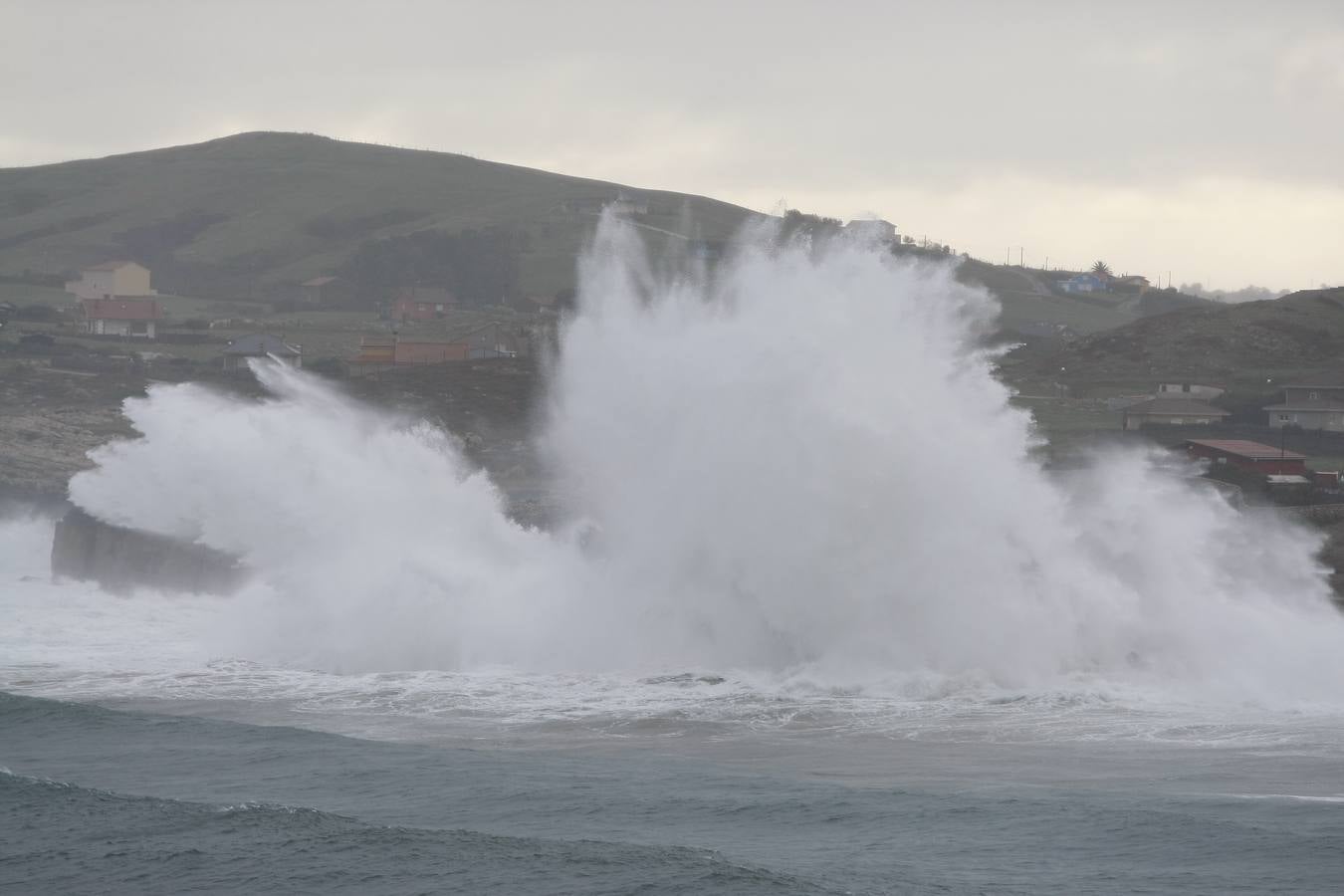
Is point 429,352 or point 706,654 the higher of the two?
point 429,352

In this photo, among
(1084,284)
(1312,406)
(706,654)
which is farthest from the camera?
(1084,284)

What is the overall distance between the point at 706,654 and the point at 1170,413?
38035 mm

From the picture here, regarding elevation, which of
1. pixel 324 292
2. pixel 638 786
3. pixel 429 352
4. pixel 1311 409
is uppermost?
pixel 1311 409

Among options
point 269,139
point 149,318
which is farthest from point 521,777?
point 269,139

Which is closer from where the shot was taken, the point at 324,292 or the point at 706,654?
the point at 706,654

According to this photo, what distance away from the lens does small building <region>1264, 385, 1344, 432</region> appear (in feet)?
190

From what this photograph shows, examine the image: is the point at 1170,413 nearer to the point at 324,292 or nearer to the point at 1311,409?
the point at 1311,409

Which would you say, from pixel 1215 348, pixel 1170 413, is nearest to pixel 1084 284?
pixel 1215 348

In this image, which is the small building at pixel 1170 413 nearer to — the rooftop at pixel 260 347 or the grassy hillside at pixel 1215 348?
the grassy hillside at pixel 1215 348

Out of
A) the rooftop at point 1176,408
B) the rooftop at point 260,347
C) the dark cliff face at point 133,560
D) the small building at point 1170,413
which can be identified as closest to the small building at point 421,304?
the rooftop at point 260,347

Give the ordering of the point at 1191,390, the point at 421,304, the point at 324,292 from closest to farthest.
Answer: the point at 1191,390, the point at 421,304, the point at 324,292

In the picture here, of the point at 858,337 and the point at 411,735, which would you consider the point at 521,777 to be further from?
the point at 858,337

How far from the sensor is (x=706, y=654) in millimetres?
24516

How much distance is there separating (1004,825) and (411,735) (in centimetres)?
780
